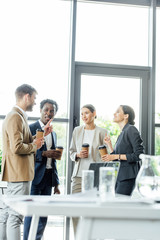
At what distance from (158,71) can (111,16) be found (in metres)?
0.91

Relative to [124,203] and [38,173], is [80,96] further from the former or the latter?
[124,203]

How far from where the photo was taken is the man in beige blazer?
2.80m

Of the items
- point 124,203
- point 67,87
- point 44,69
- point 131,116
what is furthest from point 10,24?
point 124,203

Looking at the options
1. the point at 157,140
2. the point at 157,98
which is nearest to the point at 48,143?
the point at 157,140

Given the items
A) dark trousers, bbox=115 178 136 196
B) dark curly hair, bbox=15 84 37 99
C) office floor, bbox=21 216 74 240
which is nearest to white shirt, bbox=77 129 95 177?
dark trousers, bbox=115 178 136 196

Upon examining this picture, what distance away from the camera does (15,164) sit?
9.48ft

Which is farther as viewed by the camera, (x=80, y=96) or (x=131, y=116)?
(x=80, y=96)

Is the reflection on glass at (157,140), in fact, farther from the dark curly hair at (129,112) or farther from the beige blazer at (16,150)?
the beige blazer at (16,150)

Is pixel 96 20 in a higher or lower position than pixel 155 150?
higher

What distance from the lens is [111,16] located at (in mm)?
4473

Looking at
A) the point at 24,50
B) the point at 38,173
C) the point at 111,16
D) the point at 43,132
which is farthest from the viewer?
the point at 111,16

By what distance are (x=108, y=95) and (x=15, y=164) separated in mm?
1771

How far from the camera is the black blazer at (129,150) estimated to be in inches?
130

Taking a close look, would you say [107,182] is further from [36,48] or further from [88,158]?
[36,48]
